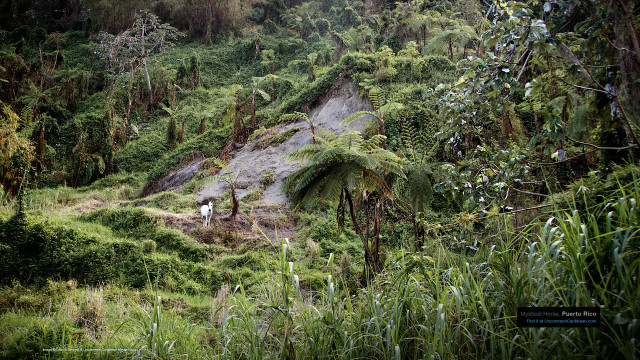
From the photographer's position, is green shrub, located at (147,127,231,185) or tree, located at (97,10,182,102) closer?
green shrub, located at (147,127,231,185)

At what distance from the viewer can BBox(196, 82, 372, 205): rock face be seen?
1177 cm

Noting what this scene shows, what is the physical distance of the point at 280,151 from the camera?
507 inches

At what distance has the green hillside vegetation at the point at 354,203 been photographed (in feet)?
8.86

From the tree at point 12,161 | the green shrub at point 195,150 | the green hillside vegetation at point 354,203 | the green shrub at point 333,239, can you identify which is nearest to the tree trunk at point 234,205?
the green hillside vegetation at point 354,203

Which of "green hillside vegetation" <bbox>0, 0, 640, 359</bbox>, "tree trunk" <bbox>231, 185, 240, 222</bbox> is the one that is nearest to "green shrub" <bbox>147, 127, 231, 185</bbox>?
"green hillside vegetation" <bbox>0, 0, 640, 359</bbox>

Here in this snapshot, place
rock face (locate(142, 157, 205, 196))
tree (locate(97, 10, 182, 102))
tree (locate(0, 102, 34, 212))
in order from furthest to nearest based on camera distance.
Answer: tree (locate(97, 10, 182, 102))
rock face (locate(142, 157, 205, 196))
tree (locate(0, 102, 34, 212))

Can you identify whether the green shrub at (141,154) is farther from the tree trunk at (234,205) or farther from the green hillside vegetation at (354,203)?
the tree trunk at (234,205)

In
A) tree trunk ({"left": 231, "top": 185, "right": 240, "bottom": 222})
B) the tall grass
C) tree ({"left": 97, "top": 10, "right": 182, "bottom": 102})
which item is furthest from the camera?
tree ({"left": 97, "top": 10, "right": 182, "bottom": 102})

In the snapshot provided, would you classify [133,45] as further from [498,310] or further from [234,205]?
[498,310]

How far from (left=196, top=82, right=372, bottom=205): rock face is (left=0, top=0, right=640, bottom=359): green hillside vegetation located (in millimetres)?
285

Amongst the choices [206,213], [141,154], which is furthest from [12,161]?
[141,154]

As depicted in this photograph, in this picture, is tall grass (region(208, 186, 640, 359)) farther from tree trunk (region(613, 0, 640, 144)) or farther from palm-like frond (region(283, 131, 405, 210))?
palm-like frond (region(283, 131, 405, 210))

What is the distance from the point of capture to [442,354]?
2.51m

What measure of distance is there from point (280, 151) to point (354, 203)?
7062 mm
